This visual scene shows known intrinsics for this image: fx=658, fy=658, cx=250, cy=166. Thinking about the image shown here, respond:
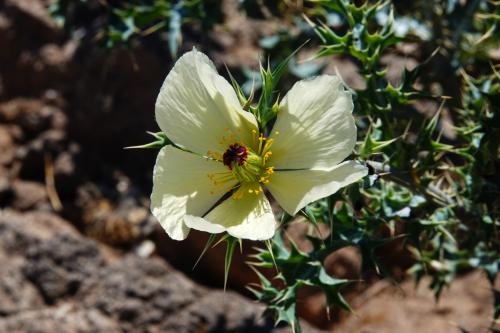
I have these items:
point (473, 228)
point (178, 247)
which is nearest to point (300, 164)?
point (473, 228)

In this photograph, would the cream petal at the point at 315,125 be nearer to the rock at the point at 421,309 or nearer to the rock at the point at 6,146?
the rock at the point at 421,309

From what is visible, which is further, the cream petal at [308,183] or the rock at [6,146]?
the rock at [6,146]

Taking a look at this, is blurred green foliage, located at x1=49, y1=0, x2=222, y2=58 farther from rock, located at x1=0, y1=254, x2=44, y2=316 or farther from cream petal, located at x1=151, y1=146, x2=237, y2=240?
rock, located at x1=0, y1=254, x2=44, y2=316

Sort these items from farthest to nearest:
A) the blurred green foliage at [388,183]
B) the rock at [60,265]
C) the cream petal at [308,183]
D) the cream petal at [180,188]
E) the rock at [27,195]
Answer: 1. the rock at [27,195]
2. the rock at [60,265]
3. the blurred green foliage at [388,183]
4. the cream petal at [180,188]
5. the cream petal at [308,183]

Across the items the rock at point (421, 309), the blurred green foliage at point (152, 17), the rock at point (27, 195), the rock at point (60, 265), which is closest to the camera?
the blurred green foliage at point (152, 17)

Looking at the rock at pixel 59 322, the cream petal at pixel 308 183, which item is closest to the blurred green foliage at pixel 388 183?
the cream petal at pixel 308 183

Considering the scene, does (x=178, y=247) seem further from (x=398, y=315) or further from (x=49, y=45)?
(x=49, y=45)
